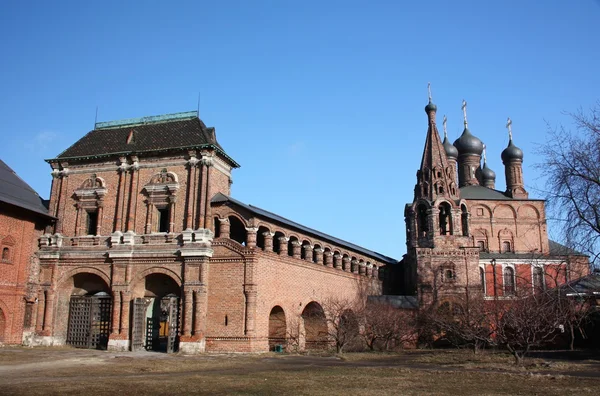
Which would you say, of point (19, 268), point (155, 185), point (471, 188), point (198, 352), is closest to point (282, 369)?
point (198, 352)

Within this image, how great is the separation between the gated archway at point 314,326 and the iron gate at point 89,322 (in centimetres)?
954

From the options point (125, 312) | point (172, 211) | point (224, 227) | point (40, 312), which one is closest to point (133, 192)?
point (172, 211)

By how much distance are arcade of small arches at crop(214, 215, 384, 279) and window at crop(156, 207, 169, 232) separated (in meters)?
2.35

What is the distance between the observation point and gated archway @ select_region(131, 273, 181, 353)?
2488cm

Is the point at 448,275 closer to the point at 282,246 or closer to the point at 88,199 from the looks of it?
the point at 282,246

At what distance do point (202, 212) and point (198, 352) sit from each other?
5928mm

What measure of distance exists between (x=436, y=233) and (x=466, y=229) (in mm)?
2176

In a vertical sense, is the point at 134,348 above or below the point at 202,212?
below

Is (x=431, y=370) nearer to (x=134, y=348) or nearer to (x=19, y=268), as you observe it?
(x=134, y=348)

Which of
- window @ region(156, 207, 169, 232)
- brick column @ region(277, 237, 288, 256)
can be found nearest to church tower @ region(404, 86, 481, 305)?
brick column @ region(277, 237, 288, 256)

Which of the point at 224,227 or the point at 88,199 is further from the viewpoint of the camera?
the point at 88,199

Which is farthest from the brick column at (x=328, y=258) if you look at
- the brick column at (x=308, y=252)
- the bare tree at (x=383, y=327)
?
the bare tree at (x=383, y=327)

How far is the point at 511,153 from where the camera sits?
50.6m

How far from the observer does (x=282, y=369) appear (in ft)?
56.7
